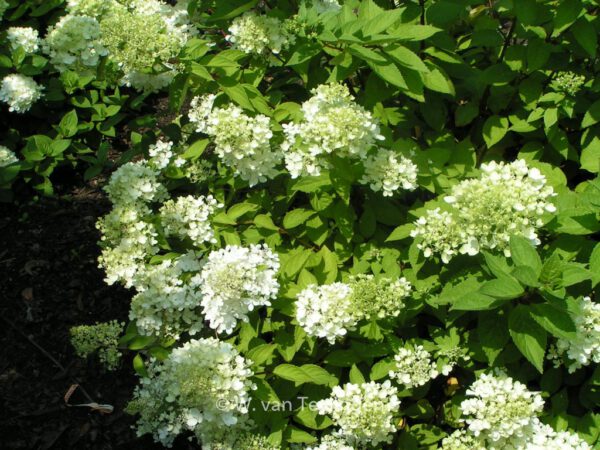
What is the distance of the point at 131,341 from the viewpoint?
3.57 m

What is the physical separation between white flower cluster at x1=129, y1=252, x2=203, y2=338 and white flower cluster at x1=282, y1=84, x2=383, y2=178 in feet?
2.72

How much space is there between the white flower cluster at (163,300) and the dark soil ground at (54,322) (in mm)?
1159

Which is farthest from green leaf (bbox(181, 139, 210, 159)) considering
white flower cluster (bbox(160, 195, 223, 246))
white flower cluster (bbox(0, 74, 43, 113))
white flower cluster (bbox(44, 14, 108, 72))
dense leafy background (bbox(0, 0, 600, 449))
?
white flower cluster (bbox(0, 74, 43, 113))

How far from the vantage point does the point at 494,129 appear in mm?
3488

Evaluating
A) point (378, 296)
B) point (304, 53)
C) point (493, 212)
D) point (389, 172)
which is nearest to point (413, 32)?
point (304, 53)

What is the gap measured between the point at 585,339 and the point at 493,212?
667 mm

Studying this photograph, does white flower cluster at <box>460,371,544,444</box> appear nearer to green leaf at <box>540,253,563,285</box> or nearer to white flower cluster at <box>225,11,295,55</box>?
green leaf at <box>540,253,563,285</box>

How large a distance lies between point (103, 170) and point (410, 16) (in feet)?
11.7

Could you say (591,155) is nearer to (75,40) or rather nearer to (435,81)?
(435,81)

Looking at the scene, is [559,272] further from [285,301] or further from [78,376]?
[78,376]

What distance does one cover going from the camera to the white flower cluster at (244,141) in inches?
124

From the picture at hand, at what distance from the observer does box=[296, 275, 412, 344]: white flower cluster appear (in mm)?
2959

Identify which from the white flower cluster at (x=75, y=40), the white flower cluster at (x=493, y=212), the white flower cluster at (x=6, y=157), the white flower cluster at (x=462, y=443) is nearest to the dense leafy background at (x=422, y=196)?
the white flower cluster at (x=493, y=212)

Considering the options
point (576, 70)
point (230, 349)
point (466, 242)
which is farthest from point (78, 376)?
point (576, 70)
